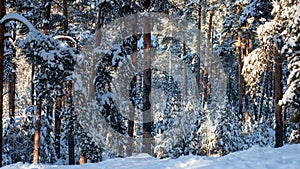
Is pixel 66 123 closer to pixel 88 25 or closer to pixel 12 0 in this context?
pixel 12 0

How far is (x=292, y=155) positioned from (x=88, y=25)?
1718cm

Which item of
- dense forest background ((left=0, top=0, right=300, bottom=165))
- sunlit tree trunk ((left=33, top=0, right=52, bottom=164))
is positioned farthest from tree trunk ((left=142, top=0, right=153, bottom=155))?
sunlit tree trunk ((left=33, top=0, right=52, bottom=164))

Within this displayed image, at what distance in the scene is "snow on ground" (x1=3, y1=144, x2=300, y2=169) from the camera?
20.5 ft

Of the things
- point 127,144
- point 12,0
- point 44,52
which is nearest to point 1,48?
point 44,52

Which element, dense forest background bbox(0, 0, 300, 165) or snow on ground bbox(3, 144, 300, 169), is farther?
dense forest background bbox(0, 0, 300, 165)

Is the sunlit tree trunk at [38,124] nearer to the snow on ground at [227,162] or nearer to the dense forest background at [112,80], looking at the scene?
the dense forest background at [112,80]

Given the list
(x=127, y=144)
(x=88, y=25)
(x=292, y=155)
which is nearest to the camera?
(x=292, y=155)

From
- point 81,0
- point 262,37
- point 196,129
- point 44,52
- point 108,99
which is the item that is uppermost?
point 81,0

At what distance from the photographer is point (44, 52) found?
9695 millimetres

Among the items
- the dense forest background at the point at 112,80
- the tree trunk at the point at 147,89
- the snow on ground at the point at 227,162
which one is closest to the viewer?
the snow on ground at the point at 227,162

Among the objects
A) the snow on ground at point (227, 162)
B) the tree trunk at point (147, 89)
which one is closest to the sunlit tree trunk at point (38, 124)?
the tree trunk at point (147, 89)

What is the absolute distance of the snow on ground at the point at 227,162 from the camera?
6.23 meters

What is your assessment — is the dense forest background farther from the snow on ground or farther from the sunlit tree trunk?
the snow on ground

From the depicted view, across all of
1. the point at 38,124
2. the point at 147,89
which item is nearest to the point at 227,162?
the point at 147,89
